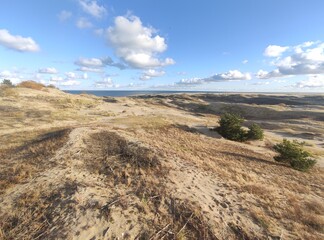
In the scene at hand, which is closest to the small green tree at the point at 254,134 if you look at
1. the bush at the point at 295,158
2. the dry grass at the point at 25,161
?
the bush at the point at 295,158

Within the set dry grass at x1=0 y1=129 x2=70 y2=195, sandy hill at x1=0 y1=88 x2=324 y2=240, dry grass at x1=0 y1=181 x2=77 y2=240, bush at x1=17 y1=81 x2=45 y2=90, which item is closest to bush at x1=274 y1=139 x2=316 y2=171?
sandy hill at x1=0 y1=88 x2=324 y2=240

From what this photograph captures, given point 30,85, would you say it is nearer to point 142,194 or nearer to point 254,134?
point 254,134

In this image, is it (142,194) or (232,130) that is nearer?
(142,194)

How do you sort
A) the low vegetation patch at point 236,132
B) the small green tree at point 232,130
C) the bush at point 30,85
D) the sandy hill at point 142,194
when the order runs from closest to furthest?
the sandy hill at point 142,194, the small green tree at point 232,130, the low vegetation patch at point 236,132, the bush at point 30,85

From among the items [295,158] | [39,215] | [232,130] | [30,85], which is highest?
[39,215]

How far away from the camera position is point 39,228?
7773 millimetres

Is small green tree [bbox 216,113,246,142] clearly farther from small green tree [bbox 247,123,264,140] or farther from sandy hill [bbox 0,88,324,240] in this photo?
sandy hill [bbox 0,88,324,240]

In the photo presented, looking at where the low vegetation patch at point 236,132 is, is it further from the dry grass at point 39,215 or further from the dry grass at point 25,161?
the dry grass at point 39,215

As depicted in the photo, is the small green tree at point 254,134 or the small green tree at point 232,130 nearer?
the small green tree at point 232,130

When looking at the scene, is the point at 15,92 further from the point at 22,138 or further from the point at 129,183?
the point at 129,183

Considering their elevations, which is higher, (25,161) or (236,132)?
(25,161)

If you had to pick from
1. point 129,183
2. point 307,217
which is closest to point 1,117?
point 129,183

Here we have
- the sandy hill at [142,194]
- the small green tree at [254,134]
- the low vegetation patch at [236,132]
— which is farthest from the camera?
the small green tree at [254,134]

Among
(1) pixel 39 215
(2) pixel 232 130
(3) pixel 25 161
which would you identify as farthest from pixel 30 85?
(1) pixel 39 215
